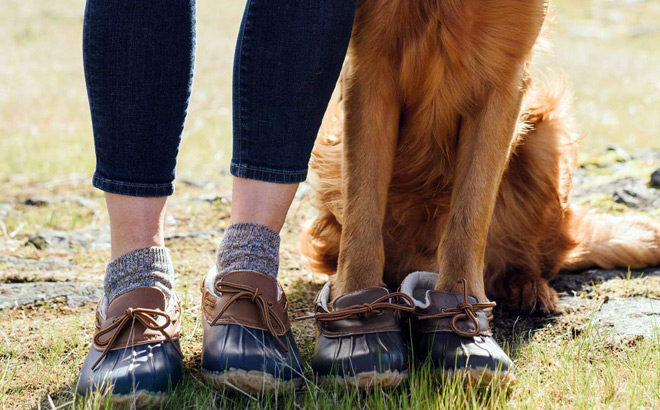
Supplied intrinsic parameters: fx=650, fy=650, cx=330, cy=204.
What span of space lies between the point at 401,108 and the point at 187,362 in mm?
865

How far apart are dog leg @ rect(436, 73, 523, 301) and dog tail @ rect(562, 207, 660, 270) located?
0.74 meters

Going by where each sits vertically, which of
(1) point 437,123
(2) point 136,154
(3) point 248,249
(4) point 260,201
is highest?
(1) point 437,123

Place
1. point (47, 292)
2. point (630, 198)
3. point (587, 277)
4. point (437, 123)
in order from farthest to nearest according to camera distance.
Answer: point (630, 198), point (587, 277), point (47, 292), point (437, 123)

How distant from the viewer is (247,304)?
1.49 m

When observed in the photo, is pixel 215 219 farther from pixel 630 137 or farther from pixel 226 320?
pixel 630 137

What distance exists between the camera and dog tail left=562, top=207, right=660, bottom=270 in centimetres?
231

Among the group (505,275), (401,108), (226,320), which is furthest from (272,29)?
(505,275)

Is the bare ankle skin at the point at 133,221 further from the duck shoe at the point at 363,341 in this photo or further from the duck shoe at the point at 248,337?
the duck shoe at the point at 363,341

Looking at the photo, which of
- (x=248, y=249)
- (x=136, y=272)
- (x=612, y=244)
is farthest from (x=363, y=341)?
(x=612, y=244)

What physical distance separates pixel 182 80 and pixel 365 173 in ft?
1.69

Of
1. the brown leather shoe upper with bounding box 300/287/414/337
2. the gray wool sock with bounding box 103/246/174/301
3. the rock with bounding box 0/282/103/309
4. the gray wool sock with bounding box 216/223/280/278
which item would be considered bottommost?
Answer: the rock with bounding box 0/282/103/309

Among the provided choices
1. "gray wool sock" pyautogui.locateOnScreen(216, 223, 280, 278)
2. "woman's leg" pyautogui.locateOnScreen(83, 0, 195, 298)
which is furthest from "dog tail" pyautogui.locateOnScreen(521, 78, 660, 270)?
"woman's leg" pyautogui.locateOnScreen(83, 0, 195, 298)

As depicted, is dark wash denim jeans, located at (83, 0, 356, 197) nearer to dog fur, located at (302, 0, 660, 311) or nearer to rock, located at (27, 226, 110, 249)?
dog fur, located at (302, 0, 660, 311)

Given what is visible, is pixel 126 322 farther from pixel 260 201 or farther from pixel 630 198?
pixel 630 198
